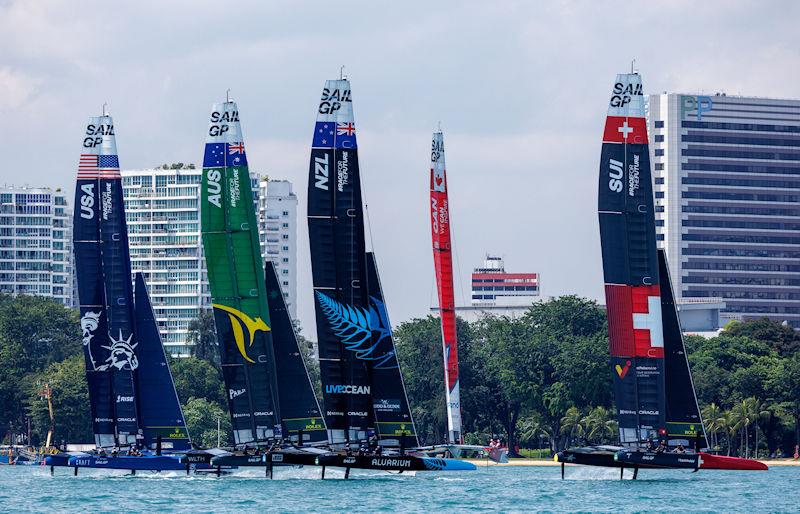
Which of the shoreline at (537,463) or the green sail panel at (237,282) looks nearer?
the green sail panel at (237,282)

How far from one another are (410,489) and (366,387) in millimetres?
5704

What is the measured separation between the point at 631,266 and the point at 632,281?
2.10ft

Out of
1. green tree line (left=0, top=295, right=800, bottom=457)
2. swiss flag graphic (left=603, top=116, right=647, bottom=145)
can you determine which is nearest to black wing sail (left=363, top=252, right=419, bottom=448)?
swiss flag graphic (left=603, top=116, right=647, bottom=145)

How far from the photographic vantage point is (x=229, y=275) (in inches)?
3100

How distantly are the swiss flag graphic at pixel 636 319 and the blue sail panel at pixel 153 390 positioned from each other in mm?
22521

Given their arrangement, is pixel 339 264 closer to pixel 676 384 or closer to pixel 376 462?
pixel 376 462

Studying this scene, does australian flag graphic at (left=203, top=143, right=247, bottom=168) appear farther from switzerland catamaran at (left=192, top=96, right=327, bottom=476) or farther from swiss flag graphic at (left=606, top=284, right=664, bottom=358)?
swiss flag graphic at (left=606, top=284, right=664, bottom=358)

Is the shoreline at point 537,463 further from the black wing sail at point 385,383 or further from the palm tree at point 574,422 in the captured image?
the black wing sail at point 385,383

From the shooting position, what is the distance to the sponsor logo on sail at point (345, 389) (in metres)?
74.0

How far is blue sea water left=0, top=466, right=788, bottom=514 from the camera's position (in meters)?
61.2

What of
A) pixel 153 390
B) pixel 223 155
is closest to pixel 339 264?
pixel 223 155

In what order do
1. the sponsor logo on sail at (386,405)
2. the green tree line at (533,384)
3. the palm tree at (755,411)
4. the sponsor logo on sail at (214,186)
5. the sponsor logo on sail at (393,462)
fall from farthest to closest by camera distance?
the green tree line at (533,384) < the palm tree at (755,411) < the sponsor logo on sail at (214,186) < the sponsor logo on sail at (386,405) < the sponsor logo on sail at (393,462)

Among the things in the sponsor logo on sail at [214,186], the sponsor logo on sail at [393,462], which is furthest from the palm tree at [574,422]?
the sponsor logo on sail at [393,462]

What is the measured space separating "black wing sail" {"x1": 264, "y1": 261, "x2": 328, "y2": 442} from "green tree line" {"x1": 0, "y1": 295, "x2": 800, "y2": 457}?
47.0m
